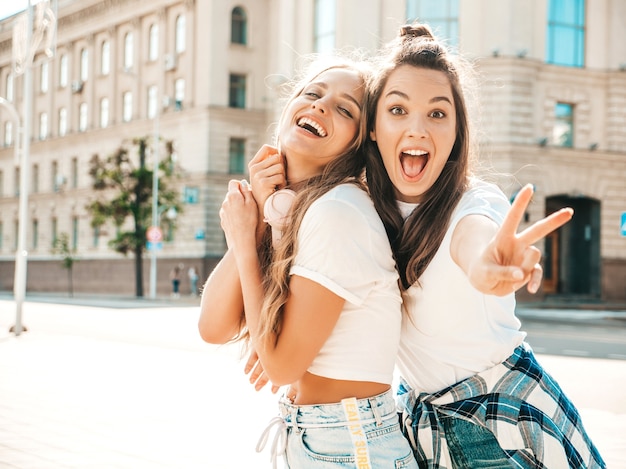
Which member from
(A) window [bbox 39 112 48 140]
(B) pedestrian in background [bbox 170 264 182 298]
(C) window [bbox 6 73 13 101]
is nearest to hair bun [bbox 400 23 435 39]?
(B) pedestrian in background [bbox 170 264 182 298]

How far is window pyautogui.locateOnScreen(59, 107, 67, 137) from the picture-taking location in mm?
56438

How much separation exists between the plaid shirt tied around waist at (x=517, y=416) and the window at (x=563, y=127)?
34.9m

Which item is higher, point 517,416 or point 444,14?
point 444,14

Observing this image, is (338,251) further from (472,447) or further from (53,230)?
(53,230)

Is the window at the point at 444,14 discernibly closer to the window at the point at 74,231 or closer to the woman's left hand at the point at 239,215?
the window at the point at 74,231

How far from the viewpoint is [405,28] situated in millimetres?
3119

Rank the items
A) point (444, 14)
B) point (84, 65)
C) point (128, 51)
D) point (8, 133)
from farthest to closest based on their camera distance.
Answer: point (8, 133), point (84, 65), point (128, 51), point (444, 14)

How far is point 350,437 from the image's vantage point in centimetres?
262

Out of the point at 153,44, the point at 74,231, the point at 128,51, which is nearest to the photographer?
the point at 153,44

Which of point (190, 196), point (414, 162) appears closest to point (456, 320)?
point (414, 162)

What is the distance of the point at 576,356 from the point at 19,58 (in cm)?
1241

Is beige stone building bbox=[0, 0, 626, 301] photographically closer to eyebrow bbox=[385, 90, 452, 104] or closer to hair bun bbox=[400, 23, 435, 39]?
hair bun bbox=[400, 23, 435, 39]

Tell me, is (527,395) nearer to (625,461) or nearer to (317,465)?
(317,465)

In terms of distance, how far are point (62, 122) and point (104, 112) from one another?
5.12 m
